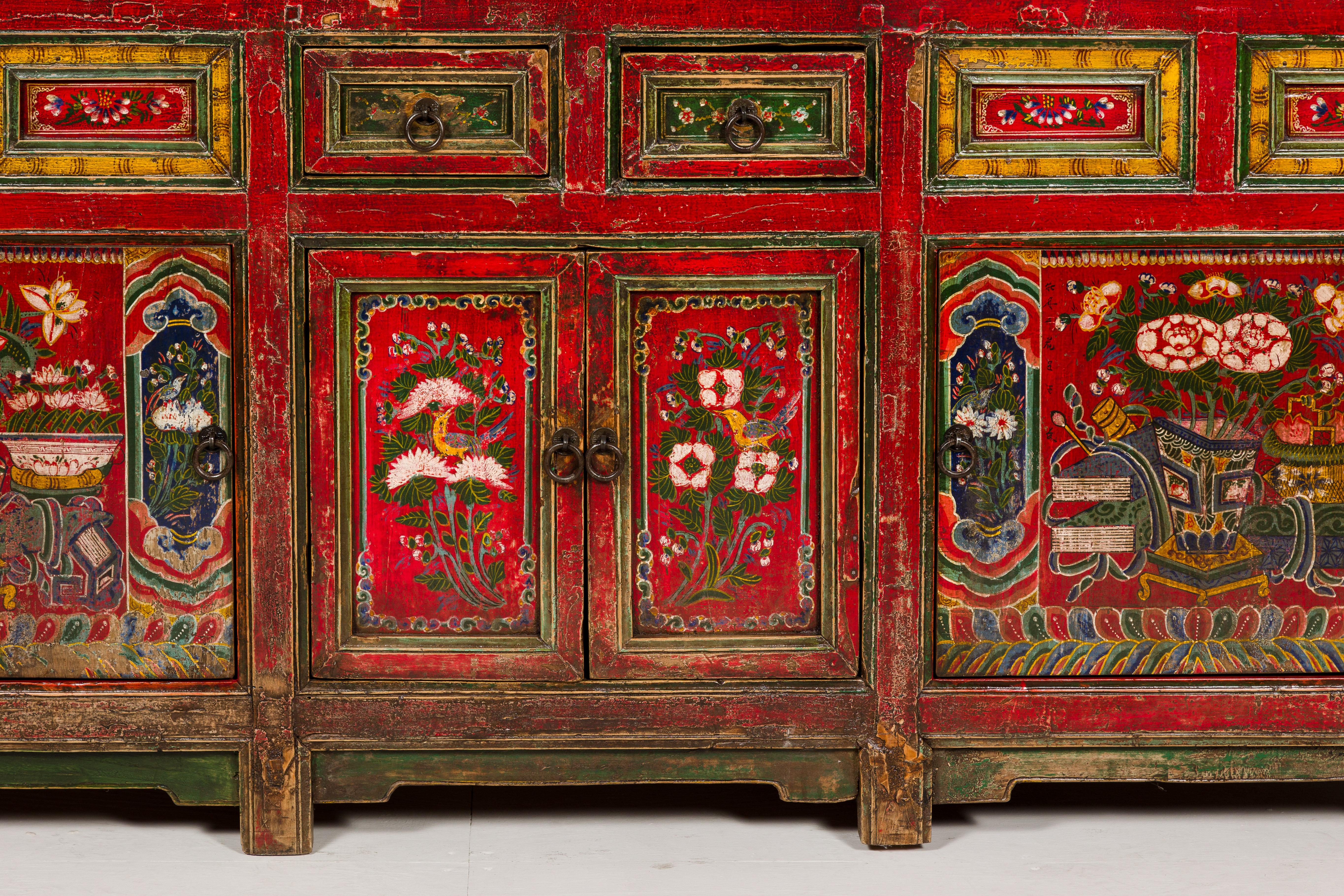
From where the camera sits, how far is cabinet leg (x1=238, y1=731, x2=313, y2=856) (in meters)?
2.21

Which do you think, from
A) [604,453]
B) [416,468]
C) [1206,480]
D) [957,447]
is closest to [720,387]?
[604,453]

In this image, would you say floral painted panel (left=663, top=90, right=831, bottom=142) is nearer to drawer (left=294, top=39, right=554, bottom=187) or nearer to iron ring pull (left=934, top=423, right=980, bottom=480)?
drawer (left=294, top=39, right=554, bottom=187)

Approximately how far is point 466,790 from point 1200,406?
1.67m

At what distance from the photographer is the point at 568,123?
2145 mm

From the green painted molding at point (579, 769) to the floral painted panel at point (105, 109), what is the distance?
116cm

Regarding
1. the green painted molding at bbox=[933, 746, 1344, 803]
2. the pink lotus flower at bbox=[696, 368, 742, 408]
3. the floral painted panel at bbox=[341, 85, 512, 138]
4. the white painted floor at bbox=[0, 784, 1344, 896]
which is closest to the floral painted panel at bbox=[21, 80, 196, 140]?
the floral painted panel at bbox=[341, 85, 512, 138]

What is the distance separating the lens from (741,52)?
2148 mm

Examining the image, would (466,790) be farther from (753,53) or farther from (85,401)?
(753,53)

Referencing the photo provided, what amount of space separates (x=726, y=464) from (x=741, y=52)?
2.43ft

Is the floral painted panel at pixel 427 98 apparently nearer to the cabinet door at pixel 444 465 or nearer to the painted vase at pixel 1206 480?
the cabinet door at pixel 444 465

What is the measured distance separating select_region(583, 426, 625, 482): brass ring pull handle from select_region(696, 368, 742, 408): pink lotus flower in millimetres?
176

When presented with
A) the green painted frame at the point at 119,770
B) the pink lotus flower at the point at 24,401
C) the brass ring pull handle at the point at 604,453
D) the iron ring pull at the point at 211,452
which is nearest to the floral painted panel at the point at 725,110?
the brass ring pull handle at the point at 604,453

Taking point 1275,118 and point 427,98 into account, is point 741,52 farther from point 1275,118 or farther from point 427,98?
point 1275,118

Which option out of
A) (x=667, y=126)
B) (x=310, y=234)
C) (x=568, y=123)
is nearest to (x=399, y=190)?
(x=310, y=234)
